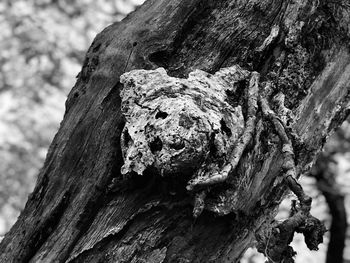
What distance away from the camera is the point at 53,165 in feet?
5.22

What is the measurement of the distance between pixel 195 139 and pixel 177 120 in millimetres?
68

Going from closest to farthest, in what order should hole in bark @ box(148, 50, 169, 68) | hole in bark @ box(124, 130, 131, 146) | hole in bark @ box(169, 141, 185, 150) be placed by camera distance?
1. hole in bark @ box(169, 141, 185, 150)
2. hole in bark @ box(124, 130, 131, 146)
3. hole in bark @ box(148, 50, 169, 68)

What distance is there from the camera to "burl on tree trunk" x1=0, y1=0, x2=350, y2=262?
131 centimetres

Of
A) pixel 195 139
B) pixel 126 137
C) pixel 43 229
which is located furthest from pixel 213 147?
pixel 43 229

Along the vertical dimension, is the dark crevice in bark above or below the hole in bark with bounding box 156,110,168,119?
above

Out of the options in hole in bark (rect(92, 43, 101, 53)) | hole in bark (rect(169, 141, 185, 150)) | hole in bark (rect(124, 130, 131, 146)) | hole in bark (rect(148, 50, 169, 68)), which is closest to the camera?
hole in bark (rect(169, 141, 185, 150))

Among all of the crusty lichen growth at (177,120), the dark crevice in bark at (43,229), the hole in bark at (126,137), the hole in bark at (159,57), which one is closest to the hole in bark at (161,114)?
the crusty lichen growth at (177,120)

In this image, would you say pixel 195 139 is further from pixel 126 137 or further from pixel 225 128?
pixel 126 137

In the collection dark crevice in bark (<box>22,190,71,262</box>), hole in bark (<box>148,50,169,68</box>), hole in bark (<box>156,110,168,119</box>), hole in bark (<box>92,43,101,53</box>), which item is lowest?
hole in bark (<box>156,110,168,119</box>)

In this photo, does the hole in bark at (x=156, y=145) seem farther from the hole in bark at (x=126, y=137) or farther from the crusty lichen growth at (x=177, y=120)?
the hole in bark at (x=126, y=137)

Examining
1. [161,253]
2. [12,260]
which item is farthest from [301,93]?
[12,260]

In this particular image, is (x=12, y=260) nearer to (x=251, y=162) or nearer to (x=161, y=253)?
(x=161, y=253)

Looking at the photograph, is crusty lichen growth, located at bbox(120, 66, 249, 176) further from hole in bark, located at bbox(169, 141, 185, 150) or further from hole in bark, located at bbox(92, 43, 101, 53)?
hole in bark, located at bbox(92, 43, 101, 53)

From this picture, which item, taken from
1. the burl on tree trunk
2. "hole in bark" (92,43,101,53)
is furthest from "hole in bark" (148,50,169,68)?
"hole in bark" (92,43,101,53)
